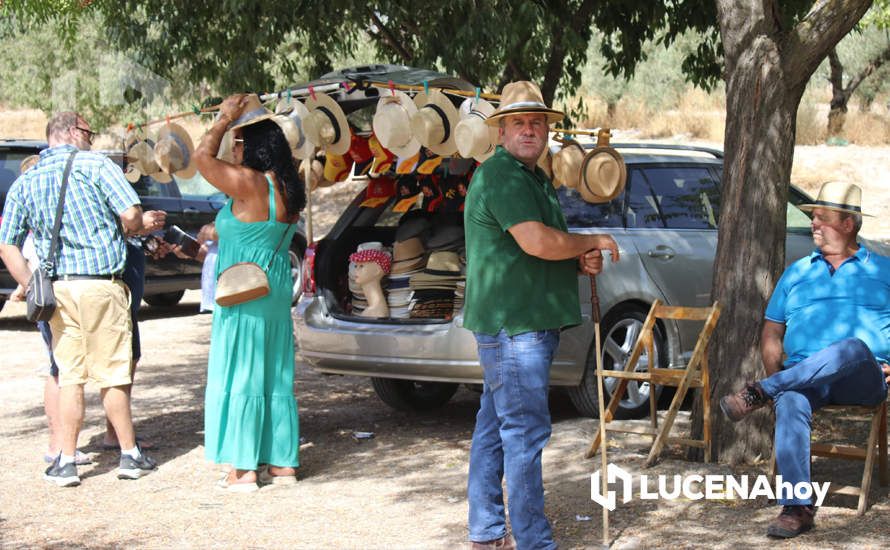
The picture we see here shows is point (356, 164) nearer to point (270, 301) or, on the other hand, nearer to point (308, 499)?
point (270, 301)

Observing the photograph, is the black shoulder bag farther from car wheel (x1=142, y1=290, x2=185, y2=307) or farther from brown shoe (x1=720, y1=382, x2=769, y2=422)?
car wheel (x1=142, y1=290, x2=185, y2=307)

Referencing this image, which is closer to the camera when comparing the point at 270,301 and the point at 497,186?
the point at 497,186

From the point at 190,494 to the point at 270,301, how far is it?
1.13 metres

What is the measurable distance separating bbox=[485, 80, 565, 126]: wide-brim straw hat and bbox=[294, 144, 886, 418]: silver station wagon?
2.28m

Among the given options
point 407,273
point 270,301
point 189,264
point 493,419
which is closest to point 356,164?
point 407,273

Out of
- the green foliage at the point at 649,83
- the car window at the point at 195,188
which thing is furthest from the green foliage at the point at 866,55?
the car window at the point at 195,188

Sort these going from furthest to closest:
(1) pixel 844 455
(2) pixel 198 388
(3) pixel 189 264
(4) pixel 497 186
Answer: (3) pixel 189 264
(2) pixel 198 388
(1) pixel 844 455
(4) pixel 497 186

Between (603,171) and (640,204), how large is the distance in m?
1.65

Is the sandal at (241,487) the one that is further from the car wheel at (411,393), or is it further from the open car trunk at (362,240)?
the car wheel at (411,393)

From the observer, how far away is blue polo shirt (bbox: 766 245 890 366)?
19.6 feet

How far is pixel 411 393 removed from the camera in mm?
9008

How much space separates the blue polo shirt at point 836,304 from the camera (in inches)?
235

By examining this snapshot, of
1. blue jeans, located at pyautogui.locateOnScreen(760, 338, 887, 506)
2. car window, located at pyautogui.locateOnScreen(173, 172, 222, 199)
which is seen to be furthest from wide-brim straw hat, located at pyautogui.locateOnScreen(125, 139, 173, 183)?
car window, located at pyautogui.locateOnScreen(173, 172, 222, 199)

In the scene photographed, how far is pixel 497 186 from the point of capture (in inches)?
203
